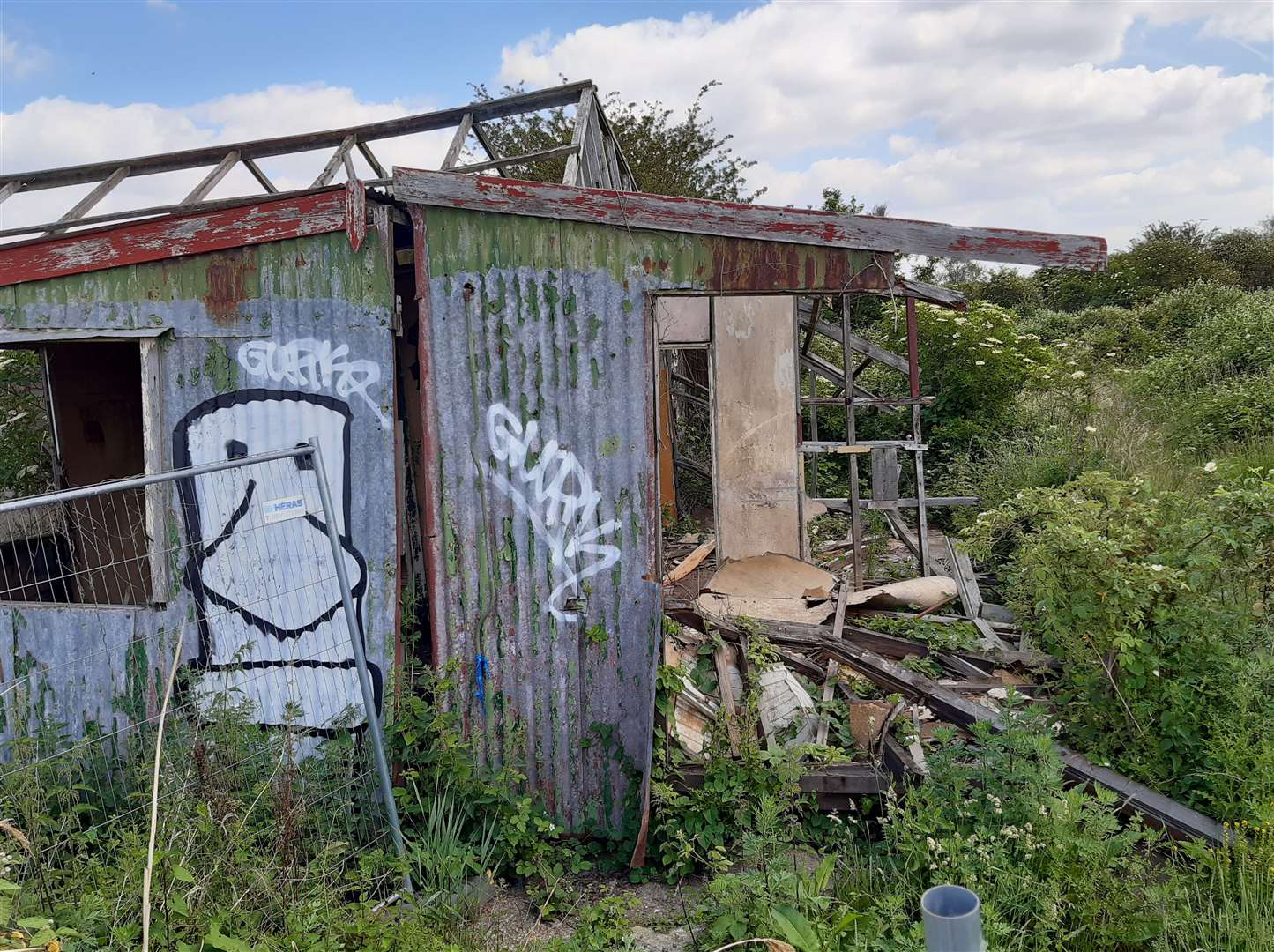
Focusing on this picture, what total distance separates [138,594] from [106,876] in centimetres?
462

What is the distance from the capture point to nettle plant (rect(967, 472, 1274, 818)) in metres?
4.30

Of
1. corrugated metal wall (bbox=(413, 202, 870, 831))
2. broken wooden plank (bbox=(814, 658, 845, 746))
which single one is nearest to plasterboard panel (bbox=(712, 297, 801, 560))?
broken wooden plank (bbox=(814, 658, 845, 746))

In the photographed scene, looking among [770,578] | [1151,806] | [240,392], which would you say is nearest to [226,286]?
[240,392]

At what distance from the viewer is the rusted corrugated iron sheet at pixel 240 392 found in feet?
16.0

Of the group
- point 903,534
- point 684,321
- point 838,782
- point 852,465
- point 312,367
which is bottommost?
point 838,782

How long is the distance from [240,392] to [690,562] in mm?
5631

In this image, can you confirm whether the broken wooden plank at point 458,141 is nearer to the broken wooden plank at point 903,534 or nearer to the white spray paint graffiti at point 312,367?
the white spray paint graffiti at point 312,367

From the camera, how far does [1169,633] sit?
4.58 meters

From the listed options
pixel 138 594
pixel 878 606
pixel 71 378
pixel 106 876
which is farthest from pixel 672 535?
pixel 106 876

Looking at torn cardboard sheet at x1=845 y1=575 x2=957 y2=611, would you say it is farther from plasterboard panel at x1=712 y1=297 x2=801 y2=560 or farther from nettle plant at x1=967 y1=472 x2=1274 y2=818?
nettle plant at x1=967 y1=472 x2=1274 y2=818

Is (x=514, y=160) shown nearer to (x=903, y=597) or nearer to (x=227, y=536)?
(x=227, y=536)

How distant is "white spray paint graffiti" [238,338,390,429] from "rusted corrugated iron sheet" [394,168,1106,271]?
3.29ft

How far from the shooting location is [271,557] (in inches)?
198

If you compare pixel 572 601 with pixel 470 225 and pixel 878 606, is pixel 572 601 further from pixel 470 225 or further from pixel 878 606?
pixel 878 606
